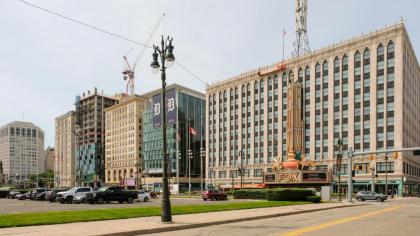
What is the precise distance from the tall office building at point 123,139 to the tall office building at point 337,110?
→ 46.7 metres

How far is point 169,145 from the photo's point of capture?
144 metres

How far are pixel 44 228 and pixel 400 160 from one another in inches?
3216

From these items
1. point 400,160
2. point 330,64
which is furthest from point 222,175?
point 400,160

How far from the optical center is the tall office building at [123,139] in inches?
6575

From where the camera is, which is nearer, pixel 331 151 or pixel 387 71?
pixel 387 71

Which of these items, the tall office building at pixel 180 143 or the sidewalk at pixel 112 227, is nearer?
the sidewalk at pixel 112 227

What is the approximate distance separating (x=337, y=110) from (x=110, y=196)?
70.1 meters

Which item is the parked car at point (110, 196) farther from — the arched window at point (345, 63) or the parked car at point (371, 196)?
the arched window at point (345, 63)

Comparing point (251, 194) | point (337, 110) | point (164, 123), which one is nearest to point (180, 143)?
point (337, 110)

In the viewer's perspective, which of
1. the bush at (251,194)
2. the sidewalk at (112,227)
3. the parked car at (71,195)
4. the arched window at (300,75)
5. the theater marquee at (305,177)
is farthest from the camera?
the arched window at (300,75)

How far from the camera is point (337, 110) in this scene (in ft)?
323

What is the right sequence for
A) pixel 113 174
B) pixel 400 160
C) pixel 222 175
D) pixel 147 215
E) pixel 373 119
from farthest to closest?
1. pixel 113 174
2. pixel 222 175
3. pixel 373 119
4. pixel 400 160
5. pixel 147 215

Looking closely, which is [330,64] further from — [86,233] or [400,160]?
[86,233]

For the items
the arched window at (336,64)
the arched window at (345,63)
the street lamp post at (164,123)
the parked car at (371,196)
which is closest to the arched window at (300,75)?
the arched window at (336,64)
